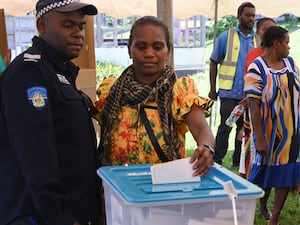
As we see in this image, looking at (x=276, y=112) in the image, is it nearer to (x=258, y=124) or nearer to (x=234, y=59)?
(x=258, y=124)

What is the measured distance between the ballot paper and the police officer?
322mm

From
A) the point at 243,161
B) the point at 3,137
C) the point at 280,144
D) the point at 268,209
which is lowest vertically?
the point at 268,209

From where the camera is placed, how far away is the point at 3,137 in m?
1.46

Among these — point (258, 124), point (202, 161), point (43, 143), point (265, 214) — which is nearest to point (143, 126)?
point (202, 161)

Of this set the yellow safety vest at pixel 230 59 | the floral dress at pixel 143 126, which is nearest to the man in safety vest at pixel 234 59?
the yellow safety vest at pixel 230 59

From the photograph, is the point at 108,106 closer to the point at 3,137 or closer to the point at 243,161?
the point at 3,137

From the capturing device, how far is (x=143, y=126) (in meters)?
1.70

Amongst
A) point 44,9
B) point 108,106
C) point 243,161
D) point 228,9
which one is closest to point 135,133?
point 108,106

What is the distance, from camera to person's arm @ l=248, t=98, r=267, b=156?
3232 millimetres

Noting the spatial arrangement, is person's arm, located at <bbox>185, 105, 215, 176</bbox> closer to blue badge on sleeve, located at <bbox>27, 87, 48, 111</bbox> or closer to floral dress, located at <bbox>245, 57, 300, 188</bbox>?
blue badge on sleeve, located at <bbox>27, 87, 48, 111</bbox>

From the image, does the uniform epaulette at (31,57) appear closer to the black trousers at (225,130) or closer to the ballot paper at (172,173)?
the ballot paper at (172,173)

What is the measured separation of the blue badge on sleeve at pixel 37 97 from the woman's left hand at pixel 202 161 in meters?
0.51

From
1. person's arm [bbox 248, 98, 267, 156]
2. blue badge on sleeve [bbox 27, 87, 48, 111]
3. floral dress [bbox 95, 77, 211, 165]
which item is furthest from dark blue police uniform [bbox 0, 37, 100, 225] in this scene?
person's arm [bbox 248, 98, 267, 156]

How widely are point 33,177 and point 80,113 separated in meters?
0.31
